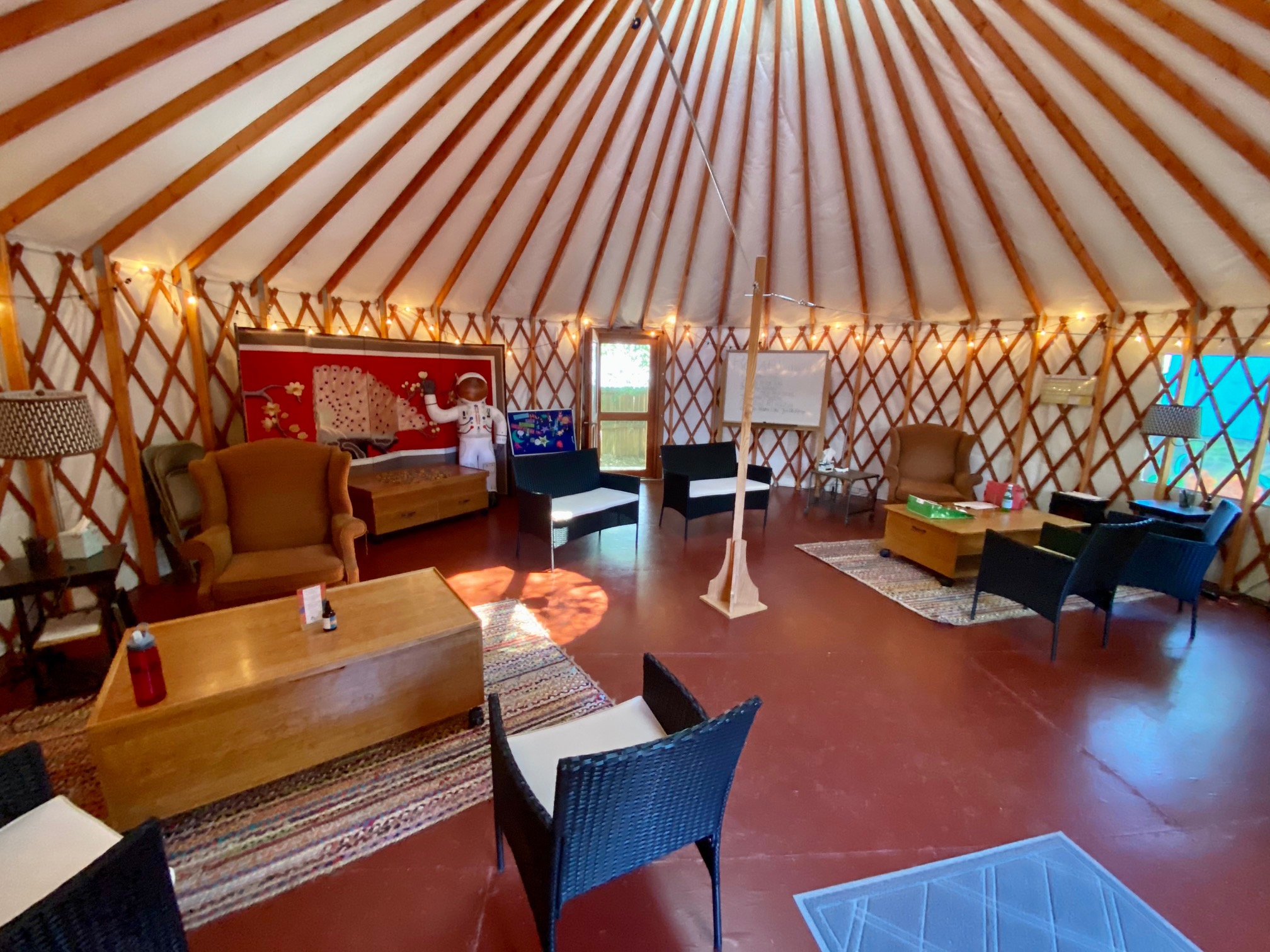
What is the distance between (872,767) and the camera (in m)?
2.03

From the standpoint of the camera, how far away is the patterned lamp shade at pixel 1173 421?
3.63m

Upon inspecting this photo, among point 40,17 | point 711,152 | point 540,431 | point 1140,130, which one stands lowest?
point 540,431

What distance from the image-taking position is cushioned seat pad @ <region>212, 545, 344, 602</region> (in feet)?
8.61

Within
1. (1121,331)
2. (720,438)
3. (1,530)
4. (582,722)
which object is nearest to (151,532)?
(1,530)

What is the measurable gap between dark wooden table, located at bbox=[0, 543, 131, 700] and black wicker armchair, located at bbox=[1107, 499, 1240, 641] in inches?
Answer: 199

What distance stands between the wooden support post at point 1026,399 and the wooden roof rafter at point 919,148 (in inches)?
20.4

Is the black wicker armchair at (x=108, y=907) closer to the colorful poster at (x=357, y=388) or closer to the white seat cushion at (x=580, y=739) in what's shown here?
the white seat cushion at (x=580, y=739)

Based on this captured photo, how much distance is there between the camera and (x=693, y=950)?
1.38 meters

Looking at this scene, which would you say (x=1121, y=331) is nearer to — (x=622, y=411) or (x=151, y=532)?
(x=622, y=411)

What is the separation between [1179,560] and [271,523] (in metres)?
5.05

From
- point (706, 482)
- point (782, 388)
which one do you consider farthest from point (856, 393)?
point (706, 482)

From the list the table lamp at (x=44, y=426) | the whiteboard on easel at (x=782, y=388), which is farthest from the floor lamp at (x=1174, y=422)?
the table lamp at (x=44, y=426)

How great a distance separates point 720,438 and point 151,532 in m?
5.26

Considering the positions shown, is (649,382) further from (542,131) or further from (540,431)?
(542,131)
